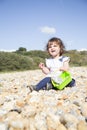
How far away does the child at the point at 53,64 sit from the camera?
6.61 m

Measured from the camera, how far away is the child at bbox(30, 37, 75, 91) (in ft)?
21.7

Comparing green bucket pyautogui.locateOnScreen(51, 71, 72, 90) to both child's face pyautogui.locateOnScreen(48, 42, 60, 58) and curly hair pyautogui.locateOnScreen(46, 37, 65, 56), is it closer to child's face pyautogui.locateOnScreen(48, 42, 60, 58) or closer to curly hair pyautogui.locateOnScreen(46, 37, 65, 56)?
child's face pyautogui.locateOnScreen(48, 42, 60, 58)

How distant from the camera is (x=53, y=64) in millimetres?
6742

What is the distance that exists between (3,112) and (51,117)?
0.65 metres

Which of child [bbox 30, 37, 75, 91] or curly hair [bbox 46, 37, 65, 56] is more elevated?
curly hair [bbox 46, 37, 65, 56]

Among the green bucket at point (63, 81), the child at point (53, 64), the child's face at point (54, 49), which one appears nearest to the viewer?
the green bucket at point (63, 81)

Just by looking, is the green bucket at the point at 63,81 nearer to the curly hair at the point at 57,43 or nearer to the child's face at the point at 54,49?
the child's face at the point at 54,49

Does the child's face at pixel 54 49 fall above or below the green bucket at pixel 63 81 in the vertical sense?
above

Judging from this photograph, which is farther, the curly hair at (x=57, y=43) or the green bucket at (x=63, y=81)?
the curly hair at (x=57, y=43)

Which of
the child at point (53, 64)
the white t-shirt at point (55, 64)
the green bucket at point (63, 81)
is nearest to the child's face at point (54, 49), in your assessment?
the child at point (53, 64)

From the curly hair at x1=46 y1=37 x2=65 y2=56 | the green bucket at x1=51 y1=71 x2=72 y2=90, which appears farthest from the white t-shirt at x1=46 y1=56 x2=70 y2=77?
the curly hair at x1=46 y1=37 x2=65 y2=56

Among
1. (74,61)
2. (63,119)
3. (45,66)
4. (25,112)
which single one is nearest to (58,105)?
(25,112)

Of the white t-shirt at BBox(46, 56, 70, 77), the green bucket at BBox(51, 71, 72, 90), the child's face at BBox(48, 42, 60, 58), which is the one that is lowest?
the green bucket at BBox(51, 71, 72, 90)

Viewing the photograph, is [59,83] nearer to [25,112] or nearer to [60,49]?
[60,49]
